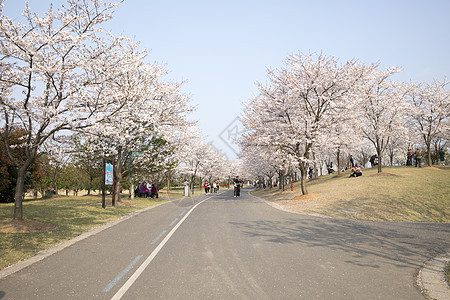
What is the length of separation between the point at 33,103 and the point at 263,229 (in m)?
8.71

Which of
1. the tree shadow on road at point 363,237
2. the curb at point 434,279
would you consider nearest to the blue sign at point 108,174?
the tree shadow on road at point 363,237

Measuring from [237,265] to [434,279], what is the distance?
3.31 metres

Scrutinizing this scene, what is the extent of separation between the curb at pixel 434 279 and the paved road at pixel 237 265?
0.14 meters

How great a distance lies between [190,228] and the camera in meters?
11.2

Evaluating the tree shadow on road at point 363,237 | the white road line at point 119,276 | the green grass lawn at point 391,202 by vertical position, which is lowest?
the tree shadow on road at point 363,237

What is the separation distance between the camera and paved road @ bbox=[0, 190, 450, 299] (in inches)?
191

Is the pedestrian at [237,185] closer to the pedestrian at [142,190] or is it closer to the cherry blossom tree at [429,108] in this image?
the pedestrian at [142,190]

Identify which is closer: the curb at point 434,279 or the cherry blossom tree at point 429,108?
the curb at point 434,279

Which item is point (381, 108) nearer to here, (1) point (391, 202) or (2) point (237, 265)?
(1) point (391, 202)

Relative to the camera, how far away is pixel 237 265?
628 centimetres

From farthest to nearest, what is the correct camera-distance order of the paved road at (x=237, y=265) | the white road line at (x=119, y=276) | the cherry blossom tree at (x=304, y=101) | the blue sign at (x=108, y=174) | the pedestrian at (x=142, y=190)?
the pedestrian at (x=142, y=190) < the cherry blossom tree at (x=304, y=101) < the blue sign at (x=108, y=174) < the white road line at (x=119, y=276) < the paved road at (x=237, y=265)

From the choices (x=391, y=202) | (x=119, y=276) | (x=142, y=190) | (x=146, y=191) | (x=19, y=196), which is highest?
(x=19, y=196)

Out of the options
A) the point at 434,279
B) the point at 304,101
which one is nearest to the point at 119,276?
the point at 434,279

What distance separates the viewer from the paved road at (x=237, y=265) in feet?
15.9
